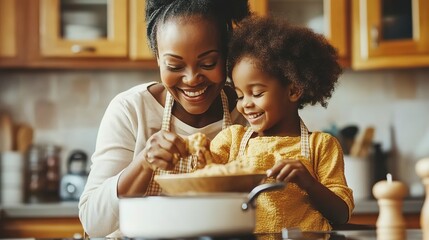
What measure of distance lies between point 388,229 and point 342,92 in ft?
Result: 8.28

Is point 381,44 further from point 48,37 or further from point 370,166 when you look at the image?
point 48,37

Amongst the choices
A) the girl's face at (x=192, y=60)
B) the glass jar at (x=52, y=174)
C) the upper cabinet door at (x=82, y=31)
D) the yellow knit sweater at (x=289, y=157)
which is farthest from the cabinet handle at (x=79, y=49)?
the yellow knit sweater at (x=289, y=157)

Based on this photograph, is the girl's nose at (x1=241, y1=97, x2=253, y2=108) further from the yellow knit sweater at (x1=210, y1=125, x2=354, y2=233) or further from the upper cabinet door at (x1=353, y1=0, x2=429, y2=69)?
the upper cabinet door at (x1=353, y1=0, x2=429, y2=69)

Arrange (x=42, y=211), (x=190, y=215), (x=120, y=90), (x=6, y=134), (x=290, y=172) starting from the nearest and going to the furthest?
1. (x=190, y=215)
2. (x=290, y=172)
3. (x=42, y=211)
4. (x=6, y=134)
5. (x=120, y=90)

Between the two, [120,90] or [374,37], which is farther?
[120,90]

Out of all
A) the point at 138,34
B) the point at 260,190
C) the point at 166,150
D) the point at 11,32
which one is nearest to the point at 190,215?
the point at 260,190

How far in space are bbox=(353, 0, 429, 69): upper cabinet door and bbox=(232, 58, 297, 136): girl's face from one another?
1.69m

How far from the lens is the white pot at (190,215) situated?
3.42 feet

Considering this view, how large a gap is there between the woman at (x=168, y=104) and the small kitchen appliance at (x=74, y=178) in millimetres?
1377

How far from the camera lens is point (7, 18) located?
321 cm

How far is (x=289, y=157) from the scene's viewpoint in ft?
5.12

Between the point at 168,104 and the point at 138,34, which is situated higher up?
the point at 138,34

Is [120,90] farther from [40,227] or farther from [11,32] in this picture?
[40,227]

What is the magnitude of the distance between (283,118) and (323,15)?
5.82 feet
